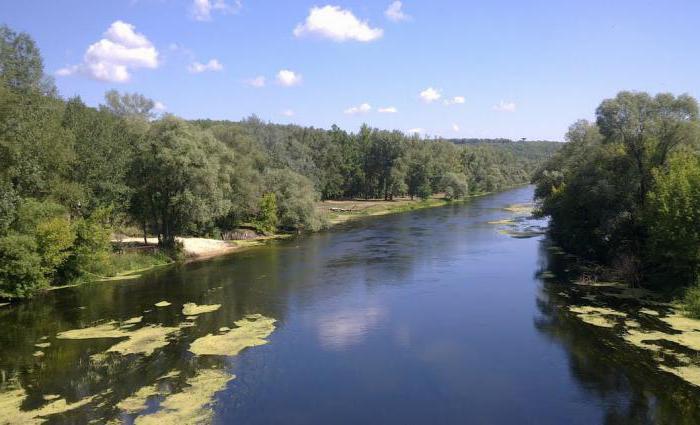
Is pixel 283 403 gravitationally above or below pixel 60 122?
below

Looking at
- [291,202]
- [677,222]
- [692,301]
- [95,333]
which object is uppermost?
[291,202]

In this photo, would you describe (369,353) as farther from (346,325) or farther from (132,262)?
(132,262)

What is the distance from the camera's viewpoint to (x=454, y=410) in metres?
17.1

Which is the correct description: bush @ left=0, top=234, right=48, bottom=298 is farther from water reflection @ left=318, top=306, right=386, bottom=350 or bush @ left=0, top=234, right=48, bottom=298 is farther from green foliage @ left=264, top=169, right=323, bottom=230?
green foliage @ left=264, top=169, right=323, bottom=230

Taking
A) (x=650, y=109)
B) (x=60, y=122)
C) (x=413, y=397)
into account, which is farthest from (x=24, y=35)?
(x=650, y=109)

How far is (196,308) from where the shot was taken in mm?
28891

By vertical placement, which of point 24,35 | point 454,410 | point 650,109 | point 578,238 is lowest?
point 454,410

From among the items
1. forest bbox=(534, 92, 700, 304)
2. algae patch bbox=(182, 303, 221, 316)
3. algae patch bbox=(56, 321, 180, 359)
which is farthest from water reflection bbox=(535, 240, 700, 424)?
algae patch bbox=(56, 321, 180, 359)

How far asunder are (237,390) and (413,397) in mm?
6068

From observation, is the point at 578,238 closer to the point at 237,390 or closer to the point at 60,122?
the point at 237,390

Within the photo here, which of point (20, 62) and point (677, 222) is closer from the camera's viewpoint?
point (677, 222)

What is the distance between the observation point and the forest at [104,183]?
30625 mm

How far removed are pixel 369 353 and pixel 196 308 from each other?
11378 millimetres

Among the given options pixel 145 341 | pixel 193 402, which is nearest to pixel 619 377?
pixel 193 402
